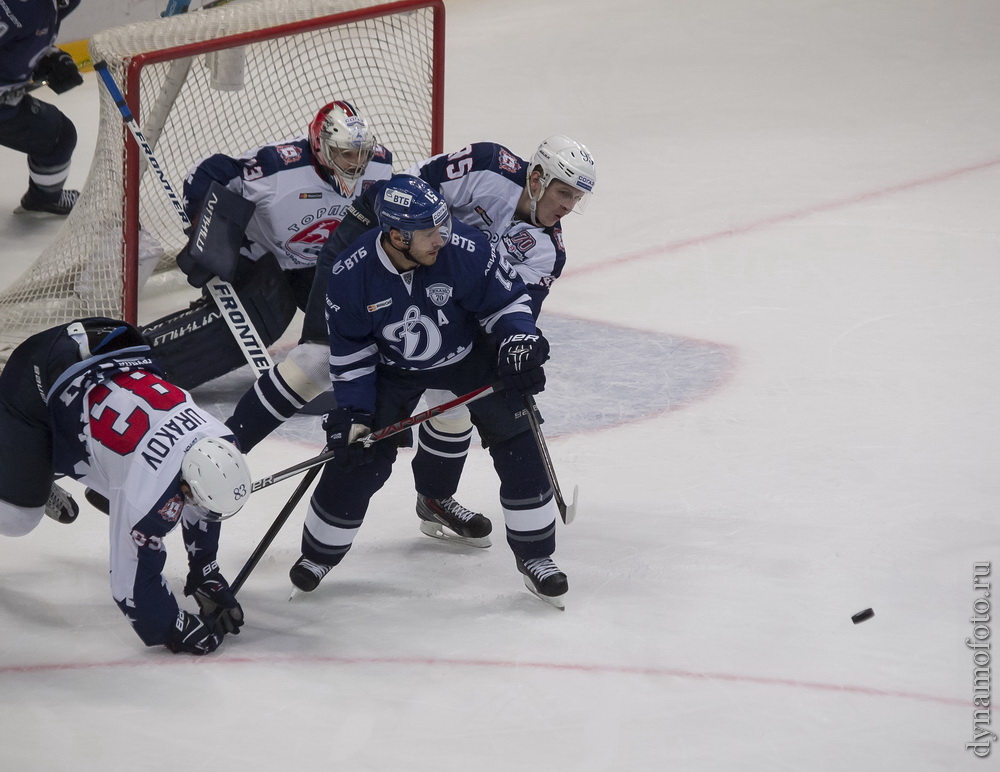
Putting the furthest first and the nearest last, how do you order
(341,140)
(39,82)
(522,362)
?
1. (39,82)
2. (341,140)
3. (522,362)

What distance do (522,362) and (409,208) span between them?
42 cm

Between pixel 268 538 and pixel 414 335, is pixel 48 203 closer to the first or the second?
pixel 268 538

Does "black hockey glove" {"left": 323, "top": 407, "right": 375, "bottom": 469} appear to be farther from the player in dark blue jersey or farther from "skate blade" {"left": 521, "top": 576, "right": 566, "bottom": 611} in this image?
"skate blade" {"left": 521, "top": 576, "right": 566, "bottom": 611}

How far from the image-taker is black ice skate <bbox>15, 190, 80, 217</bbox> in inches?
228

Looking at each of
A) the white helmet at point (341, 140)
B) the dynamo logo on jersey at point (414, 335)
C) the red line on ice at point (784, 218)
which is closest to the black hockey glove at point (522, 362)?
the dynamo logo on jersey at point (414, 335)

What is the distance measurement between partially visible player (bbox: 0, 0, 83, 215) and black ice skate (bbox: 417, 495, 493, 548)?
262 centimetres

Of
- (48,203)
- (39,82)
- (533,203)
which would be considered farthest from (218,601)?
(48,203)

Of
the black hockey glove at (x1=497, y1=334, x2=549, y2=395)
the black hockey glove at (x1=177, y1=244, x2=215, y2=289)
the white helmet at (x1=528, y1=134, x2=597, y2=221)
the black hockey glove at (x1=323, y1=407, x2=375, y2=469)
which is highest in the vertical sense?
the white helmet at (x1=528, y1=134, x2=597, y2=221)

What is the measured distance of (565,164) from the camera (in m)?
3.34

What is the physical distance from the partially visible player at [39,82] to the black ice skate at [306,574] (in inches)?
109

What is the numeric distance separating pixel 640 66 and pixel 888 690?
5776 millimetres

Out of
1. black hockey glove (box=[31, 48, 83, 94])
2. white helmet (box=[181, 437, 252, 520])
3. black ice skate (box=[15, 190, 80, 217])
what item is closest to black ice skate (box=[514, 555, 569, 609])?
white helmet (box=[181, 437, 252, 520])

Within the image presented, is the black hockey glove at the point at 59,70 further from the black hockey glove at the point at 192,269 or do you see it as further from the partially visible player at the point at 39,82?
the black hockey glove at the point at 192,269

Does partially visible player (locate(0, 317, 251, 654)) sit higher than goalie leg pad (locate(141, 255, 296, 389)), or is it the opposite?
partially visible player (locate(0, 317, 251, 654))
